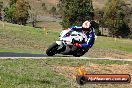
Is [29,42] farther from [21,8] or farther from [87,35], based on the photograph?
[87,35]

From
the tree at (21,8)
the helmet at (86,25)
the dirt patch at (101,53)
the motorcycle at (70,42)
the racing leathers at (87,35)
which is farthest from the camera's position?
the tree at (21,8)

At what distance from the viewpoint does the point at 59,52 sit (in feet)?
24.1

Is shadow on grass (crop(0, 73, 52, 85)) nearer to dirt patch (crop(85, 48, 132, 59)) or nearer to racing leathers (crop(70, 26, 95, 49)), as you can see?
dirt patch (crop(85, 48, 132, 59))

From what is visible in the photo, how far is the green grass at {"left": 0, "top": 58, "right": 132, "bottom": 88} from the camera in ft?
98.6

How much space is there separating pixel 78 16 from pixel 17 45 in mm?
50214

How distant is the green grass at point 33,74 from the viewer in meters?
30.0

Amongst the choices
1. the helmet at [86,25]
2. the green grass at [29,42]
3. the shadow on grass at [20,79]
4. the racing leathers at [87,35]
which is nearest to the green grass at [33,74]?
the shadow on grass at [20,79]

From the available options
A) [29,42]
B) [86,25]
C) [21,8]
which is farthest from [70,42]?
[21,8]

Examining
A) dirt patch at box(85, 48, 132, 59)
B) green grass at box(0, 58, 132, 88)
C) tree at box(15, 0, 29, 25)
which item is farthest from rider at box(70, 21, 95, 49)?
tree at box(15, 0, 29, 25)

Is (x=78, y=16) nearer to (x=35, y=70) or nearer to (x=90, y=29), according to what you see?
(x=90, y=29)

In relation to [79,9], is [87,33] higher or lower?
lower

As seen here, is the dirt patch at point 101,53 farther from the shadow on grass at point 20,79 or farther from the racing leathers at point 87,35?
the racing leathers at point 87,35

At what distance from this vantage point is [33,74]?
33750 millimetres

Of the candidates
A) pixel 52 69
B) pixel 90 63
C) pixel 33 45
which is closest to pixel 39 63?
pixel 52 69
